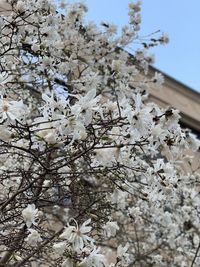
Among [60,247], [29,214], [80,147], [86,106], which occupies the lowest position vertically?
[60,247]

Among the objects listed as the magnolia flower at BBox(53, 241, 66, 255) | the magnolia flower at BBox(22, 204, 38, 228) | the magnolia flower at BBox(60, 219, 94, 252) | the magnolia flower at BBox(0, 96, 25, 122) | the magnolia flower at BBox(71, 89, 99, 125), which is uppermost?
the magnolia flower at BBox(71, 89, 99, 125)

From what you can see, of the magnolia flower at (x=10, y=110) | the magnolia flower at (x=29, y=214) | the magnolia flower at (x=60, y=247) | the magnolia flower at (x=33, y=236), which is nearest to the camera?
the magnolia flower at (x=10, y=110)

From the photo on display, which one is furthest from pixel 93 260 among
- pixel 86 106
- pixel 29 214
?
pixel 86 106

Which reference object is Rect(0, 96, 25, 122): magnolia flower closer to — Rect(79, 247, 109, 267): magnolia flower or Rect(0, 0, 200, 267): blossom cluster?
Rect(0, 0, 200, 267): blossom cluster

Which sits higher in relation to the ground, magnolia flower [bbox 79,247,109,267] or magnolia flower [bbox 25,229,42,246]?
magnolia flower [bbox 25,229,42,246]

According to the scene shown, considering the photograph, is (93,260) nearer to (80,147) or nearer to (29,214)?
(29,214)

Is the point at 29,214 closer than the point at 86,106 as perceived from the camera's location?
No

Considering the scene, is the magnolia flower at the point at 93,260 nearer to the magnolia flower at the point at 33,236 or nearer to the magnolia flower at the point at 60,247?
the magnolia flower at the point at 60,247

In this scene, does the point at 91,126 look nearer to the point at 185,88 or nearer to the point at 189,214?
the point at 189,214

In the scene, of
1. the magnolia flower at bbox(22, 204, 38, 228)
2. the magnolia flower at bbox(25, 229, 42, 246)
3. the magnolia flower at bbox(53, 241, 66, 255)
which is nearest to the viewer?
the magnolia flower at bbox(53, 241, 66, 255)

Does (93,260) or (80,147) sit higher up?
(80,147)

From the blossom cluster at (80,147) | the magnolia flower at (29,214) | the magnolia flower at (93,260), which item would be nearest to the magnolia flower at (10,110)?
the blossom cluster at (80,147)

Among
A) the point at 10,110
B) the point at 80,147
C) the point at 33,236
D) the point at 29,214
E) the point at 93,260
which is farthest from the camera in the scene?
the point at 80,147

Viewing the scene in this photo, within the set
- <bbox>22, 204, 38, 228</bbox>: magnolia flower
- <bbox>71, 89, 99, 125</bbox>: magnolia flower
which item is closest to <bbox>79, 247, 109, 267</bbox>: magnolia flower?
<bbox>22, 204, 38, 228</bbox>: magnolia flower
